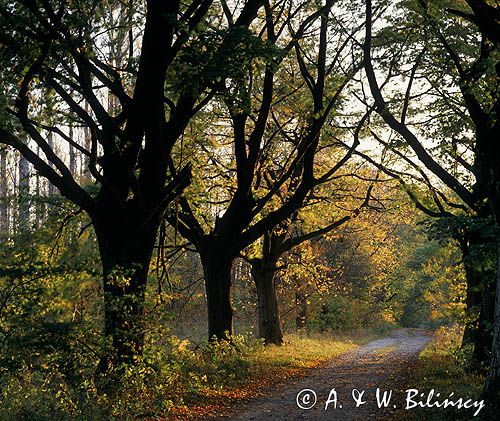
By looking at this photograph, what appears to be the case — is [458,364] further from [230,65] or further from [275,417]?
[230,65]

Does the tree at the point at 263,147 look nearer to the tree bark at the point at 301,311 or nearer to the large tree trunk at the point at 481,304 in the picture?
the large tree trunk at the point at 481,304

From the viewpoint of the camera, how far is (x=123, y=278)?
905cm

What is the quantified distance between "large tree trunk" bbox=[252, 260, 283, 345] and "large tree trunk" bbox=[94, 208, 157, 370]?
40.1ft

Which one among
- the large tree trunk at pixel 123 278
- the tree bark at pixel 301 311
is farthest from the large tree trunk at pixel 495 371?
the tree bark at pixel 301 311

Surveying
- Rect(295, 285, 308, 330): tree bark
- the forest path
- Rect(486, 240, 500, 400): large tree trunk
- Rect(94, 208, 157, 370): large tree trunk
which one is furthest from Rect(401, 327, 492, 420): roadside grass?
Rect(295, 285, 308, 330): tree bark

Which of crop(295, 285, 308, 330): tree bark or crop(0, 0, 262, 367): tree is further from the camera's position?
crop(295, 285, 308, 330): tree bark

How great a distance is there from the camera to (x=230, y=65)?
9.69 metres

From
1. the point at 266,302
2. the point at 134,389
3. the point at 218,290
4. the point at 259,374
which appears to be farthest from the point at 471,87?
the point at 266,302

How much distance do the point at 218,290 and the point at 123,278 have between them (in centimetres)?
779

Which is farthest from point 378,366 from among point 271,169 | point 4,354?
point 4,354

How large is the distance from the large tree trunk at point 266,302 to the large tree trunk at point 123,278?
40.1ft

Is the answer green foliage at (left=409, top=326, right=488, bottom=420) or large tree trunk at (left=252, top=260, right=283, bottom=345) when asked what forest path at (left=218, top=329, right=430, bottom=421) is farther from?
large tree trunk at (left=252, top=260, right=283, bottom=345)

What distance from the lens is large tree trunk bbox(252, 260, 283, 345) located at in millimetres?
22703

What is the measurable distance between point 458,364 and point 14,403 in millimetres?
10806
